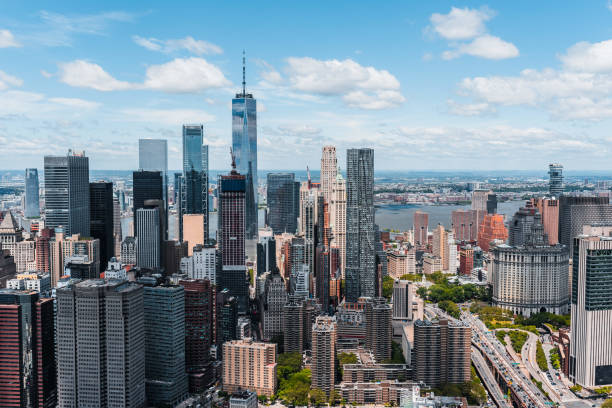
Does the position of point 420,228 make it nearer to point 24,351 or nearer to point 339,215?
point 339,215

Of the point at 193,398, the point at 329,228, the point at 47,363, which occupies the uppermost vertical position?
the point at 329,228

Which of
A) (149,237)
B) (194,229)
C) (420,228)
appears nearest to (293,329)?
(149,237)

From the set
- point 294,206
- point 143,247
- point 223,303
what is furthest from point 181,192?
point 223,303

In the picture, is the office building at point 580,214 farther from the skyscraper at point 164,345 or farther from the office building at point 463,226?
the skyscraper at point 164,345

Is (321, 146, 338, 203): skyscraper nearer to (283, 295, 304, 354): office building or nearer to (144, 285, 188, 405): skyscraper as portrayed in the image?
(283, 295, 304, 354): office building

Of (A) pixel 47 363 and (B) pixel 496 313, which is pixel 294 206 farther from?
(A) pixel 47 363

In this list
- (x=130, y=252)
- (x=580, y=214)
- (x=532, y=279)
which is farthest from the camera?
(x=580, y=214)

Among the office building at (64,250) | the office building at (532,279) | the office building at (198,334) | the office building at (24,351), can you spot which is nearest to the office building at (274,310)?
the office building at (198,334)
